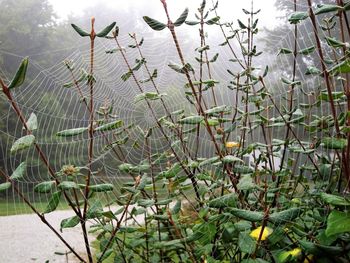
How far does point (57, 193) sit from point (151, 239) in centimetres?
56

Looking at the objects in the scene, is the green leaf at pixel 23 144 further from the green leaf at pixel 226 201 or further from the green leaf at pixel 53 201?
the green leaf at pixel 226 201

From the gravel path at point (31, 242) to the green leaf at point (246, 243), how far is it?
12.1ft

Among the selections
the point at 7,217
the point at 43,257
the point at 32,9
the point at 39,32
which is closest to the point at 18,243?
the point at 43,257

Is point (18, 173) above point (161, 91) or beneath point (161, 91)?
beneath

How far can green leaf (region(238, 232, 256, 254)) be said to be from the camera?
0.94m

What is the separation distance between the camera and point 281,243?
1.08 m

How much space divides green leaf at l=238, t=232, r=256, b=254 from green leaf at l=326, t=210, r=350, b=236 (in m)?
0.21

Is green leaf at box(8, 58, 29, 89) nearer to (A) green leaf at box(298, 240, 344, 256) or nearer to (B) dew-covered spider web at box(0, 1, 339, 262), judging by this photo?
(B) dew-covered spider web at box(0, 1, 339, 262)

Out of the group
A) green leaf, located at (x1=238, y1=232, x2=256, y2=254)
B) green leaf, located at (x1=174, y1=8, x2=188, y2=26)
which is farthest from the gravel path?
green leaf, located at (x1=174, y1=8, x2=188, y2=26)

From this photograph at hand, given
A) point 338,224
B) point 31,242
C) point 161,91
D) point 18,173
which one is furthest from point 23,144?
point 31,242

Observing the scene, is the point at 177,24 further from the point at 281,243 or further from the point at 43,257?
the point at 43,257

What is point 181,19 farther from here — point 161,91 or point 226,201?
point 161,91

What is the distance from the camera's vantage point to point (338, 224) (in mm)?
827

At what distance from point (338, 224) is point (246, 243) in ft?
0.81
